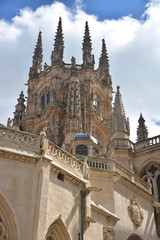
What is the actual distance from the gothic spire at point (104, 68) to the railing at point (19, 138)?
1813 inches

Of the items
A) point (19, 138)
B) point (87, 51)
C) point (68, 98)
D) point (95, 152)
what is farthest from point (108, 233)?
point (87, 51)

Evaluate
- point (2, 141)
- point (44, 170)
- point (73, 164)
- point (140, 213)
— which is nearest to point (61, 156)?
point (73, 164)

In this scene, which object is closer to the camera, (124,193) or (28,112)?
(124,193)

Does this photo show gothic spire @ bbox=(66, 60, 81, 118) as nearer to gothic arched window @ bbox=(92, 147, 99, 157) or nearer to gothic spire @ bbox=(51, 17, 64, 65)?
gothic spire @ bbox=(51, 17, 64, 65)

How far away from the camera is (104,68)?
61938mm

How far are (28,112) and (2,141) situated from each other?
43.5m

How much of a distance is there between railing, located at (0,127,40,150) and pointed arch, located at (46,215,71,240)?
2735 mm

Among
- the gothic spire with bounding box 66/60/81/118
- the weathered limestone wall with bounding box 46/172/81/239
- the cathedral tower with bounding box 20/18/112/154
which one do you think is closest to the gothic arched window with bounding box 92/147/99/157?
the weathered limestone wall with bounding box 46/172/81/239

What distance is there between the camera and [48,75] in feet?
186

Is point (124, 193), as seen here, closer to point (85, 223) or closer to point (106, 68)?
point (85, 223)

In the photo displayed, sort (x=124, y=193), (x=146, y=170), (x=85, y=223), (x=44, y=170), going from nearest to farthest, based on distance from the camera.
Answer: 1. (x=44, y=170)
2. (x=85, y=223)
3. (x=124, y=193)
4. (x=146, y=170)

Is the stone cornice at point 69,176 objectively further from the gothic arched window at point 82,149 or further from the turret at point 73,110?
the turret at point 73,110

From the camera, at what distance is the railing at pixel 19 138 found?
1275 cm

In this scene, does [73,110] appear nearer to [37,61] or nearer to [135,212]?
[37,61]
